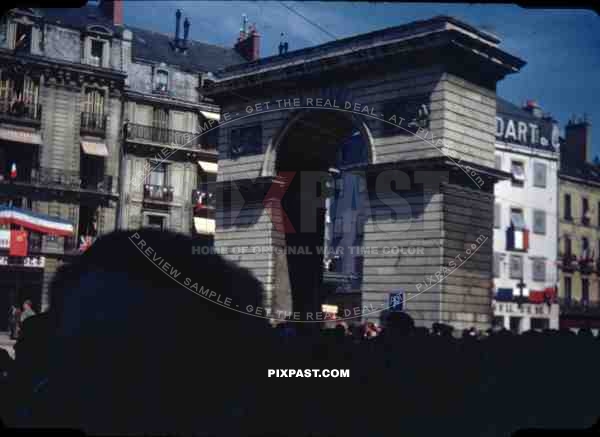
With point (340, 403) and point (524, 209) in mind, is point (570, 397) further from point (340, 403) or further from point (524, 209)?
point (524, 209)

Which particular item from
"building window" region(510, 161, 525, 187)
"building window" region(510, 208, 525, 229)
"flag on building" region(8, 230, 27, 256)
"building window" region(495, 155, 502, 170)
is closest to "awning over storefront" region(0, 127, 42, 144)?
"flag on building" region(8, 230, 27, 256)

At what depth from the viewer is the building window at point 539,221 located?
360 inches

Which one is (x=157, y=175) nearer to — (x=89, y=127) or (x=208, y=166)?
(x=89, y=127)

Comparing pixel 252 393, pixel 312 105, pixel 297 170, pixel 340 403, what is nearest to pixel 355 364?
pixel 340 403

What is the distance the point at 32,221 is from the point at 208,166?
212 cm

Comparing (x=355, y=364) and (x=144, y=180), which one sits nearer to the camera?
(x=355, y=364)

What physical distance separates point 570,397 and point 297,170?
869 centimetres

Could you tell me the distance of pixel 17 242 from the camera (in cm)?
429

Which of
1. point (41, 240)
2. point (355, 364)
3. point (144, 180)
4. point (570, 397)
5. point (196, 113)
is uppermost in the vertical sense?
point (196, 113)

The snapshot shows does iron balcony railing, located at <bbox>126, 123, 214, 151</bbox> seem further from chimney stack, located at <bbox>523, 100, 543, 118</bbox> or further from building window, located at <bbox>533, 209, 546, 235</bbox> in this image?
building window, located at <bbox>533, 209, 546, 235</bbox>

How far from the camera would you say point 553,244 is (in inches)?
392

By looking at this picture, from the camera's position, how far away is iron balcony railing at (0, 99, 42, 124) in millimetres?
4359

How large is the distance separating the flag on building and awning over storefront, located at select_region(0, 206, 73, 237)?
0.06 meters

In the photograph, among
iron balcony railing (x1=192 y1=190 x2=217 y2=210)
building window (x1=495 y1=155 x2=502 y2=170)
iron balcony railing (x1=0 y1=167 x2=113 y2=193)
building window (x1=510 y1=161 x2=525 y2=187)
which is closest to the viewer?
iron balcony railing (x1=0 y1=167 x2=113 y2=193)
